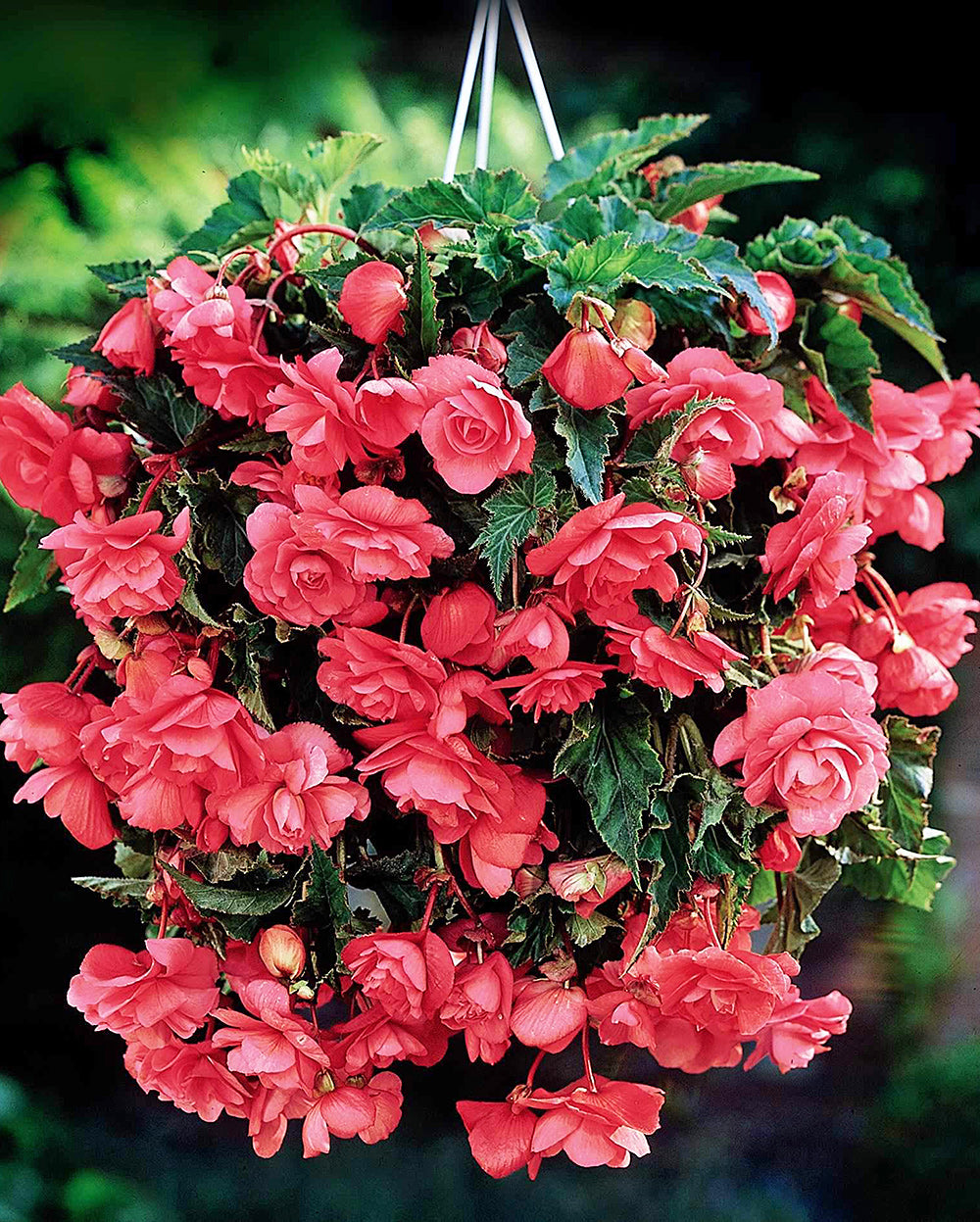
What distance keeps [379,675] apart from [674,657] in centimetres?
14

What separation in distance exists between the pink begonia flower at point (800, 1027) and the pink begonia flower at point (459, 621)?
30 centimetres

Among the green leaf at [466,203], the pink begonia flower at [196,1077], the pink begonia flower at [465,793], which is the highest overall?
the green leaf at [466,203]

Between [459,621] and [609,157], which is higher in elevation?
[609,157]

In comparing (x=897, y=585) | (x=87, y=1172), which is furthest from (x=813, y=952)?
(x=87, y=1172)

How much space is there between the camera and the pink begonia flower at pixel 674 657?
537 mm

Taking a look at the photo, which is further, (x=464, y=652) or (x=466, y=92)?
(x=466, y=92)

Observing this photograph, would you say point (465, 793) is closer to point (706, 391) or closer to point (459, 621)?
point (459, 621)

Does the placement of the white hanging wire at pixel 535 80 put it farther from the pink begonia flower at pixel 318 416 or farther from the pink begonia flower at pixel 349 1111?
the pink begonia flower at pixel 349 1111

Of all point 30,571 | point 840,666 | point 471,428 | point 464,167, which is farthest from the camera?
point 464,167

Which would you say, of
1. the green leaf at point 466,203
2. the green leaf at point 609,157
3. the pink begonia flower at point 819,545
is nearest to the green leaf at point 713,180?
the green leaf at point 609,157

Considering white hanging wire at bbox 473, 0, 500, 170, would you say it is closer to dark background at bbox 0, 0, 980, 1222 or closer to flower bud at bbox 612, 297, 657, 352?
flower bud at bbox 612, 297, 657, 352

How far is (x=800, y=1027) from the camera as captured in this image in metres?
0.67

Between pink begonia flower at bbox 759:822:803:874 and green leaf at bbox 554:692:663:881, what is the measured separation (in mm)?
95

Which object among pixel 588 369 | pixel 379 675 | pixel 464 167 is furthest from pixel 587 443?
pixel 464 167
